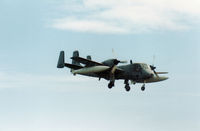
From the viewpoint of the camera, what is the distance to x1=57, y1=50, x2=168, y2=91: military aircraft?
219ft

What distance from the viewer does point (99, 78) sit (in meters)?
69.3

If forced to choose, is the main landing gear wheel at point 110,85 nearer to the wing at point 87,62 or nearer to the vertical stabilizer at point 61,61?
the wing at point 87,62

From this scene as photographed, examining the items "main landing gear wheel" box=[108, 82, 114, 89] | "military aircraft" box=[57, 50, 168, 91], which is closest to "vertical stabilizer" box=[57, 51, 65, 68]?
"military aircraft" box=[57, 50, 168, 91]

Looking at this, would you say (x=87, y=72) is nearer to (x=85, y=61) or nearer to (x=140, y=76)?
(x=85, y=61)

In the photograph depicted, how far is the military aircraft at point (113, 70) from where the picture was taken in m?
66.7

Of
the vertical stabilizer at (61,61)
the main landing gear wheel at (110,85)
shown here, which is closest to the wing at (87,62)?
the vertical stabilizer at (61,61)

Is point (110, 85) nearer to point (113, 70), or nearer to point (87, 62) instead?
point (113, 70)

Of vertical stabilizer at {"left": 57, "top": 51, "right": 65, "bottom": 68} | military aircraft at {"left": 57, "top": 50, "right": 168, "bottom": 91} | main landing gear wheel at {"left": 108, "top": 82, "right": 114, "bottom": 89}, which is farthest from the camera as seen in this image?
vertical stabilizer at {"left": 57, "top": 51, "right": 65, "bottom": 68}

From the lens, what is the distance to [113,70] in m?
67.6

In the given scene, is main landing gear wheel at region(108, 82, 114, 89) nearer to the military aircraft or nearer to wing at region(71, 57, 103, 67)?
the military aircraft

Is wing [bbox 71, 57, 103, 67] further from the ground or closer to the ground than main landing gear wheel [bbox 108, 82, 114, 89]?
further from the ground

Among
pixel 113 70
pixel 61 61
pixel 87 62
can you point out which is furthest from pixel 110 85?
pixel 61 61

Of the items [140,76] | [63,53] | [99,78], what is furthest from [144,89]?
[63,53]

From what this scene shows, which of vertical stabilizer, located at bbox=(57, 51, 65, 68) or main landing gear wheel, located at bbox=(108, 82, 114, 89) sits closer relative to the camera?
main landing gear wheel, located at bbox=(108, 82, 114, 89)
